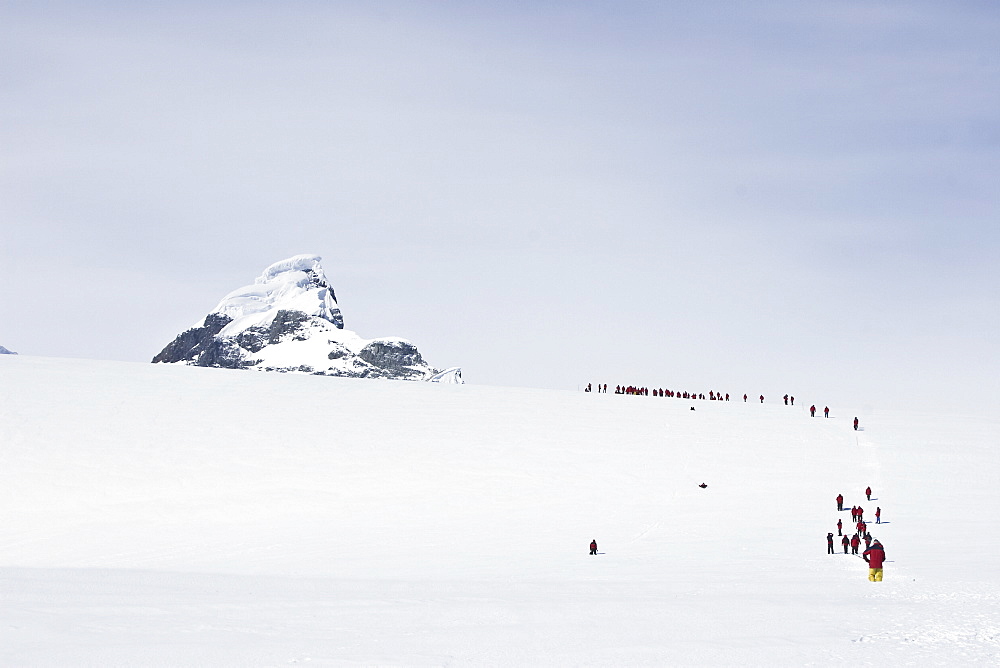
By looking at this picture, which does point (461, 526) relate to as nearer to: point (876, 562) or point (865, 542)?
point (865, 542)

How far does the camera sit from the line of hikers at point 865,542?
18078 mm

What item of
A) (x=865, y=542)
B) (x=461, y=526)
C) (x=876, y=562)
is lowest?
(x=876, y=562)

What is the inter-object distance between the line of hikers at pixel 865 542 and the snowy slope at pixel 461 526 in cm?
50

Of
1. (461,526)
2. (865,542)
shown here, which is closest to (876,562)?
(865,542)

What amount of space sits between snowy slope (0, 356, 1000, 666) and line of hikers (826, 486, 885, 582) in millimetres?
500

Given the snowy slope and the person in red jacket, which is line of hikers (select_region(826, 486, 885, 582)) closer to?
the person in red jacket

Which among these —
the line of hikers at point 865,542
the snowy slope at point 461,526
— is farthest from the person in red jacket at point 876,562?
the snowy slope at point 461,526

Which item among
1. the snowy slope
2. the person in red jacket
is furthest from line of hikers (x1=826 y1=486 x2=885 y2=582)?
the snowy slope

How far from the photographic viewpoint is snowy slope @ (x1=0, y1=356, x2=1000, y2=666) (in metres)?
11.3

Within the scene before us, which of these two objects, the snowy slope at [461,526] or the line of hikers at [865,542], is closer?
the snowy slope at [461,526]

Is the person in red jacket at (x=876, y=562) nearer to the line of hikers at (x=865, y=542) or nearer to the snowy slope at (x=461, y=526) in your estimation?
the line of hikers at (x=865, y=542)

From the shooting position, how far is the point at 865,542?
24422 mm

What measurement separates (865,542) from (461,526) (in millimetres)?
11854

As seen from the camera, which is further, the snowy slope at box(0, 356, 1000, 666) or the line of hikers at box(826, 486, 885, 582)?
the line of hikers at box(826, 486, 885, 582)
